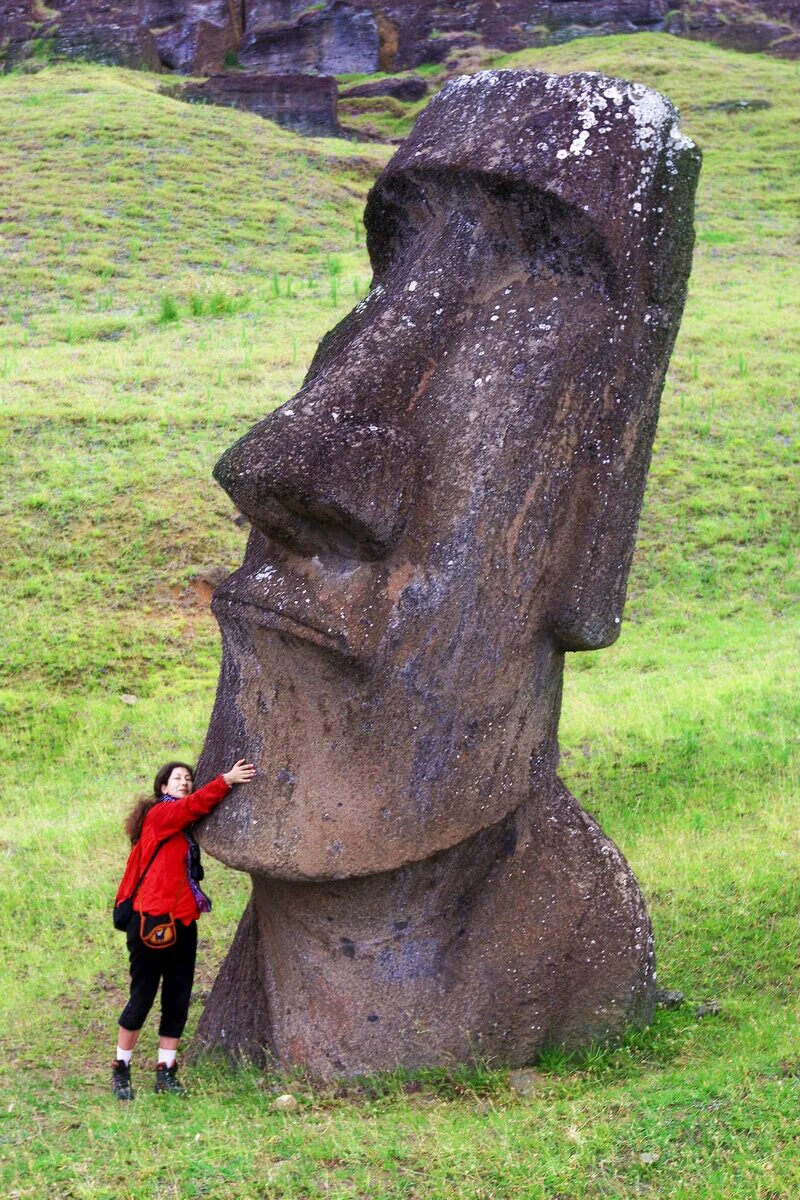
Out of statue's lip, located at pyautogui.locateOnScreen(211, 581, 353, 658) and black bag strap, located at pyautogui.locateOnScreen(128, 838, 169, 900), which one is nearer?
statue's lip, located at pyautogui.locateOnScreen(211, 581, 353, 658)

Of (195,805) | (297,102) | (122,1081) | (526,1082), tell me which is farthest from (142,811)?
(297,102)

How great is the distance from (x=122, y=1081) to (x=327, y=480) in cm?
229

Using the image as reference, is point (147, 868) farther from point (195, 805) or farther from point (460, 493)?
point (460, 493)

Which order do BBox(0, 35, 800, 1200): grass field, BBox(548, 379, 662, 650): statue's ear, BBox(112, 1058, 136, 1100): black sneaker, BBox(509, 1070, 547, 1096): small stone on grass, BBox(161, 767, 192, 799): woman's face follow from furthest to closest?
BBox(161, 767, 192, 799): woman's face → BBox(112, 1058, 136, 1100): black sneaker → BBox(548, 379, 662, 650): statue's ear → BBox(509, 1070, 547, 1096): small stone on grass → BBox(0, 35, 800, 1200): grass field

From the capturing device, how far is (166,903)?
5293 mm

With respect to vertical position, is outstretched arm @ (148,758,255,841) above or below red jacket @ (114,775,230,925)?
above

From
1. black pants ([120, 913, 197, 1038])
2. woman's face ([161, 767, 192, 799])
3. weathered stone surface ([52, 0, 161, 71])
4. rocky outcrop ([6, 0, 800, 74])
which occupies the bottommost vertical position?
black pants ([120, 913, 197, 1038])

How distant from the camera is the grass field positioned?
4.48m

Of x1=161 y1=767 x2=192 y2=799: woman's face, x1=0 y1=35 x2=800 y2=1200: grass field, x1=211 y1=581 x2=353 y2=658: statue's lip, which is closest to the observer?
x1=0 y1=35 x2=800 y2=1200: grass field

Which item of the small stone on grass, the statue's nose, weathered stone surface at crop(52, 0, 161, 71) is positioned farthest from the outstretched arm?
weathered stone surface at crop(52, 0, 161, 71)

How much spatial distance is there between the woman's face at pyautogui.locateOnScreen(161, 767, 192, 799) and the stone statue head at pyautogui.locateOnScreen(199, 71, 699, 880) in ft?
0.59

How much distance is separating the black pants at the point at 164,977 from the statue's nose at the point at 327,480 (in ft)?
4.95

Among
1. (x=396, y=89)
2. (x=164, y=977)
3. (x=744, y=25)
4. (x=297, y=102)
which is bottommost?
(x=164, y=977)

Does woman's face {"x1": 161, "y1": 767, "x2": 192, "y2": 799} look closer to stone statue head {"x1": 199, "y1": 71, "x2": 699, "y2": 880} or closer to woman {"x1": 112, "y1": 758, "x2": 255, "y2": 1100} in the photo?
woman {"x1": 112, "y1": 758, "x2": 255, "y2": 1100}
